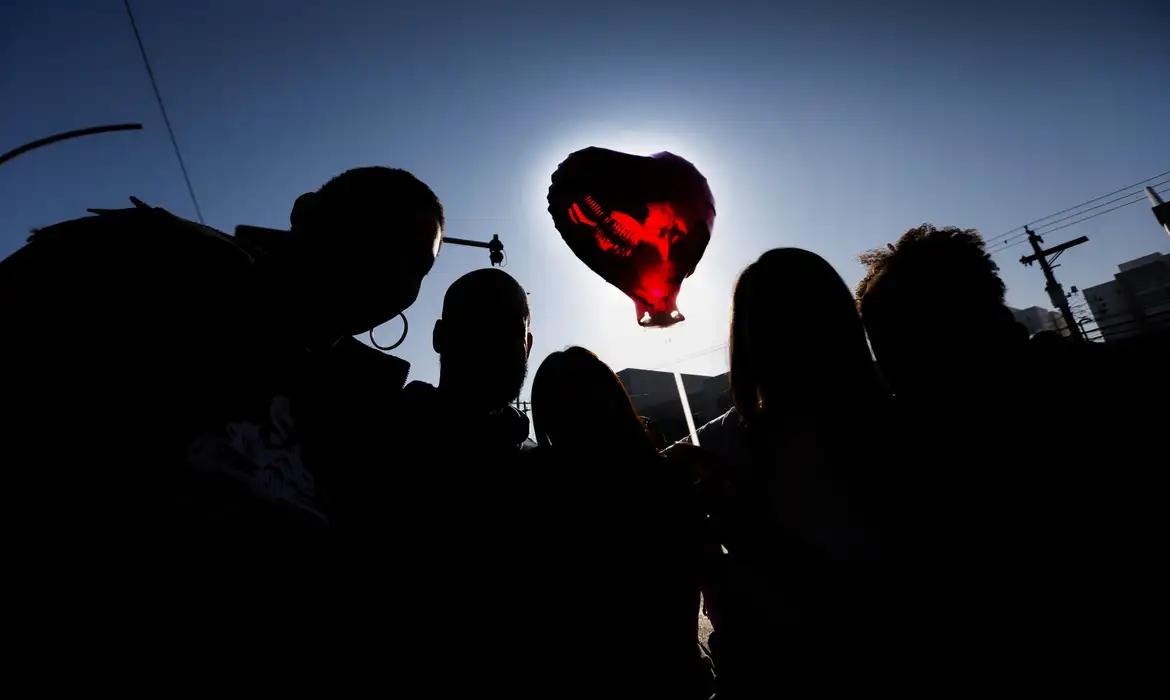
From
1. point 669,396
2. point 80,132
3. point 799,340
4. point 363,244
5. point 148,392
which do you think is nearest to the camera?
point 148,392

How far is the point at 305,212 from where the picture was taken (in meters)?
1.64

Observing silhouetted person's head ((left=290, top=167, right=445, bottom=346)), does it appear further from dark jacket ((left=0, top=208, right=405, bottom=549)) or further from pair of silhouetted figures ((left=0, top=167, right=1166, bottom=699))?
dark jacket ((left=0, top=208, right=405, bottom=549))

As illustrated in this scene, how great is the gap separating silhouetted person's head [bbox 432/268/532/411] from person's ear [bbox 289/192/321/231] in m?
0.63

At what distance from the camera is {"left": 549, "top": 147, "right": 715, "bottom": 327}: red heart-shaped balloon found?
1809 millimetres

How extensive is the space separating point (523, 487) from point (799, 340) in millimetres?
1167

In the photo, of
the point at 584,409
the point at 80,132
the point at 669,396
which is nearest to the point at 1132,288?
the point at 669,396

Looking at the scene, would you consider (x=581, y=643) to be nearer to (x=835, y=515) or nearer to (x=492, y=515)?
(x=492, y=515)

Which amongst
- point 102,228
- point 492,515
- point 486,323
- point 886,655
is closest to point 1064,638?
point 886,655

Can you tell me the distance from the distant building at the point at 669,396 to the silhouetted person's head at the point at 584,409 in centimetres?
2697

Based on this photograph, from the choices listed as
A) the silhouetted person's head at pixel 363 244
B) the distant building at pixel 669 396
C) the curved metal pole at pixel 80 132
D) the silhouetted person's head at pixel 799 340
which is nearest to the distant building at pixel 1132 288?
the distant building at pixel 669 396

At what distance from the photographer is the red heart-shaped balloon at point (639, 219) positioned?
5.93 feet

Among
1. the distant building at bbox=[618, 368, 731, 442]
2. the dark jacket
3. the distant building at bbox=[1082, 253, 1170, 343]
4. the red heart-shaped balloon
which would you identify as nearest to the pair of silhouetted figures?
the dark jacket

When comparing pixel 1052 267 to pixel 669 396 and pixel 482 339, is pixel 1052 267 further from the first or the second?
pixel 482 339

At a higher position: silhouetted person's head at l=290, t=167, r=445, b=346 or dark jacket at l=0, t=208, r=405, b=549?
silhouetted person's head at l=290, t=167, r=445, b=346
